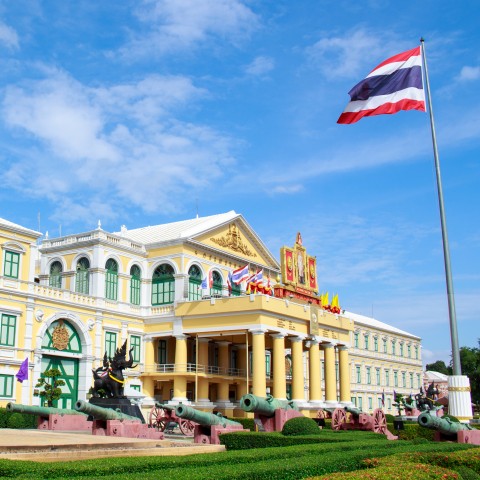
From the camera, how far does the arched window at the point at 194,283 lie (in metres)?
47.3

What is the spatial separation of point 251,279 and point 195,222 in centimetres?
746

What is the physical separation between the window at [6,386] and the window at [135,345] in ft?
34.5

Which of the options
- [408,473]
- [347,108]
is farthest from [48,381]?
[408,473]

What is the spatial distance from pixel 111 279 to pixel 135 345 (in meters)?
4.91

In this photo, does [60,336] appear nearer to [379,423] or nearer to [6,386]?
[6,386]

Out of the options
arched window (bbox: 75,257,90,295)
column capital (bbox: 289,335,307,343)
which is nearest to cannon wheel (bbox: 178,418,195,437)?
column capital (bbox: 289,335,307,343)

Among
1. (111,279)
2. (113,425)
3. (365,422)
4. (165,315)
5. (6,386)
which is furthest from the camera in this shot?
(165,315)

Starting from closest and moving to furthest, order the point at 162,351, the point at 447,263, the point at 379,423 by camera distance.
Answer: the point at 447,263, the point at 379,423, the point at 162,351

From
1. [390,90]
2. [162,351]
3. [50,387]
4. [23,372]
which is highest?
[390,90]

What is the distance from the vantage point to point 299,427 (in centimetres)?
2141

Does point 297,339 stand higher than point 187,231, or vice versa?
point 187,231

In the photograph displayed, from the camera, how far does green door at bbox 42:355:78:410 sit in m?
39.8

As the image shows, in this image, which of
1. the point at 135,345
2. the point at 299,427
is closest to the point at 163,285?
the point at 135,345

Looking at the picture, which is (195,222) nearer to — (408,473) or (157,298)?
(157,298)
